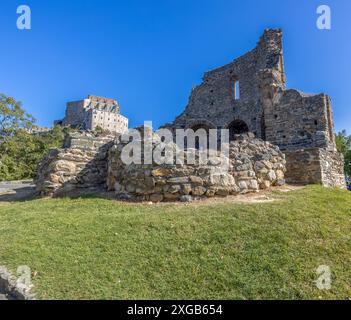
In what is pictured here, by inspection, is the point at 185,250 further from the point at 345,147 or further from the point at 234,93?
the point at 345,147

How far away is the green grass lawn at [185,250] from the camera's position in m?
3.53

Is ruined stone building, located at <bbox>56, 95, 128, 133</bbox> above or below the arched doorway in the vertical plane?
above

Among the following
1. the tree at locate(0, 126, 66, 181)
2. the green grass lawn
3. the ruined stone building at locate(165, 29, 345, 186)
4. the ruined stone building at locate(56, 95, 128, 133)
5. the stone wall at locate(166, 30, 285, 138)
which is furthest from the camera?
the ruined stone building at locate(56, 95, 128, 133)

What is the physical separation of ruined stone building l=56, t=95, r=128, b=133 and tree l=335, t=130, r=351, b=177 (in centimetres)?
5376

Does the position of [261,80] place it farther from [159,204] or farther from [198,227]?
[198,227]

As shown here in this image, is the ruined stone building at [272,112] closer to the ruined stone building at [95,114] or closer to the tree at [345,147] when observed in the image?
the tree at [345,147]

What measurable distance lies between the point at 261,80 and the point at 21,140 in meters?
23.1

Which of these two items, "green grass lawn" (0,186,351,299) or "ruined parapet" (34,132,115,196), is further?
"ruined parapet" (34,132,115,196)

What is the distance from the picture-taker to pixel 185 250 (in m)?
4.36

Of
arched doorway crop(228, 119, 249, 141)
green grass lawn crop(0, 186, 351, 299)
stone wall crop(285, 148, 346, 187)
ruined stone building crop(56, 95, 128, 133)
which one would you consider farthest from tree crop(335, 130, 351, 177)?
ruined stone building crop(56, 95, 128, 133)

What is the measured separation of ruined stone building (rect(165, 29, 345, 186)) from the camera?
9195mm

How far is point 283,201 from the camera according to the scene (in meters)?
6.24

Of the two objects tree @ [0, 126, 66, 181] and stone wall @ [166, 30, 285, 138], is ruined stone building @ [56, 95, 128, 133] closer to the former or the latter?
tree @ [0, 126, 66, 181]

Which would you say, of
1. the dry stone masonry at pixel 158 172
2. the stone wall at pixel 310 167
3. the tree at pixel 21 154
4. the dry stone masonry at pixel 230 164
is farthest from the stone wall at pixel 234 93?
the tree at pixel 21 154
